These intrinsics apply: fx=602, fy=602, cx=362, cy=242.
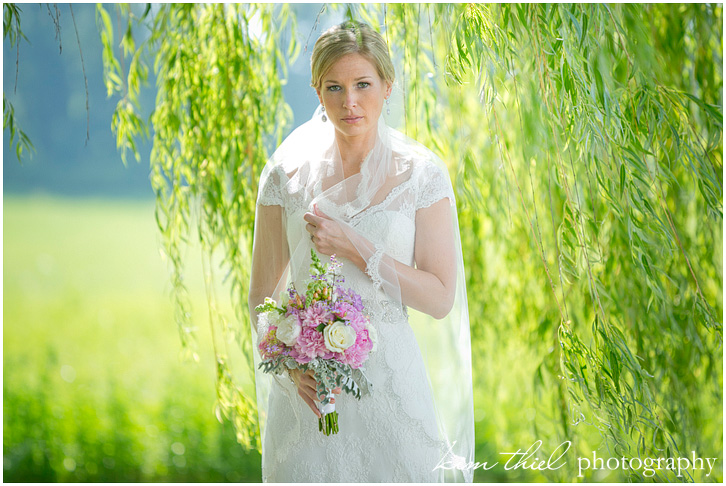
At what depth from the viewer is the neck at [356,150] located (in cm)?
158

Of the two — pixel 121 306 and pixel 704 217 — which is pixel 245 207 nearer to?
pixel 704 217

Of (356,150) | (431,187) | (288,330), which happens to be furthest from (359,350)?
(356,150)

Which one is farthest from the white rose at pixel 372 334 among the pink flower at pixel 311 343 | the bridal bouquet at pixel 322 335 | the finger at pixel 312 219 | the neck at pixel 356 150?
the neck at pixel 356 150

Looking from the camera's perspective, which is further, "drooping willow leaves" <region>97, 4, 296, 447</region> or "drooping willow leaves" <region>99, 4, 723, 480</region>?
"drooping willow leaves" <region>97, 4, 296, 447</region>

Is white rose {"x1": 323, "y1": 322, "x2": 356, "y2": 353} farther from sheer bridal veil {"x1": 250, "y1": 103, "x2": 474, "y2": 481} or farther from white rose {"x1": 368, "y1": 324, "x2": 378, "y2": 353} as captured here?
sheer bridal veil {"x1": 250, "y1": 103, "x2": 474, "y2": 481}

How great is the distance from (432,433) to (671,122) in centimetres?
105

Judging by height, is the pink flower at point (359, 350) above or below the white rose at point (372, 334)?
below

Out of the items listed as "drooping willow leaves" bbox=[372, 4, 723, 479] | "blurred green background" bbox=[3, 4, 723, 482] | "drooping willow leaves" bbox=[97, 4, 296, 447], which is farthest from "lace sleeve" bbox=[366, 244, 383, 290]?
"blurred green background" bbox=[3, 4, 723, 482]

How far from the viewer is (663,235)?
161cm

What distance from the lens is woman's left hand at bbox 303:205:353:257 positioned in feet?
4.70

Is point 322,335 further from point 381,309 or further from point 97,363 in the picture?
point 97,363

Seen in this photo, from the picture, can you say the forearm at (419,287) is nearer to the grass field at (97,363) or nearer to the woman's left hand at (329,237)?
the woman's left hand at (329,237)

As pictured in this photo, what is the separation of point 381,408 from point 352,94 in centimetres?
77

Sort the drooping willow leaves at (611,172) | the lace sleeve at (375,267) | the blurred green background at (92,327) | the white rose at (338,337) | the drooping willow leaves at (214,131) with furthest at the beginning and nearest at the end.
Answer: the blurred green background at (92,327)
the drooping willow leaves at (214,131)
the drooping willow leaves at (611,172)
the lace sleeve at (375,267)
the white rose at (338,337)
